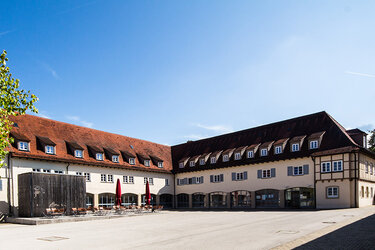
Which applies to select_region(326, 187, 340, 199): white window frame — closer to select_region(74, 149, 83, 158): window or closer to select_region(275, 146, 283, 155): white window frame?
select_region(275, 146, 283, 155): white window frame

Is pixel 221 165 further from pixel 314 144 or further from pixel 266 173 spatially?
pixel 314 144

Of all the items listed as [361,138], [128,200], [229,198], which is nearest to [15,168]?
[128,200]

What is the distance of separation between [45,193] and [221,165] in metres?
20.8

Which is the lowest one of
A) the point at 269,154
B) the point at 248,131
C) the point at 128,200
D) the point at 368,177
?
the point at 128,200

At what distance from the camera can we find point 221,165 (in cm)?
4059

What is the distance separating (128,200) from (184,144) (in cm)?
1393

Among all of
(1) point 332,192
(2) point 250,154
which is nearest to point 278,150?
(2) point 250,154

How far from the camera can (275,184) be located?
35.3 meters

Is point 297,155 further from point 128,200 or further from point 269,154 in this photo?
point 128,200

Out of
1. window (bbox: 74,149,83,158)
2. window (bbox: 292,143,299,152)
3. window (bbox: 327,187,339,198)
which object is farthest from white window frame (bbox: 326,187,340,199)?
window (bbox: 74,149,83,158)

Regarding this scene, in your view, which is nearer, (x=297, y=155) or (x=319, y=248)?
(x=319, y=248)

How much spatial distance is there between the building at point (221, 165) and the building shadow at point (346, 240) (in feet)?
58.9

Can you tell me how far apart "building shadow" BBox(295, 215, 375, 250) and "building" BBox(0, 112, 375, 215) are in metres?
17.9

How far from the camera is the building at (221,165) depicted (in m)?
30.4
